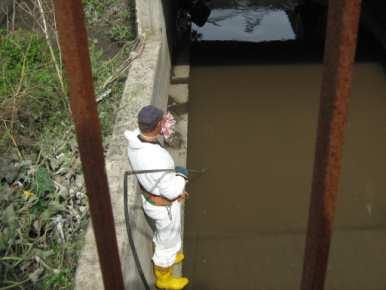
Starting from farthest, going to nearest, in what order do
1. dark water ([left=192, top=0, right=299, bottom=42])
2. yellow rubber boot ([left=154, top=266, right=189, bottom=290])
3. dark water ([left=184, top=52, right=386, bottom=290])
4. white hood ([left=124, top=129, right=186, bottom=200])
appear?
dark water ([left=192, top=0, right=299, bottom=42]), dark water ([left=184, top=52, right=386, bottom=290]), yellow rubber boot ([left=154, top=266, right=189, bottom=290]), white hood ([left=124, top=129, right=186, bottom=200])

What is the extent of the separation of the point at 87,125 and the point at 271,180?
4.61 m

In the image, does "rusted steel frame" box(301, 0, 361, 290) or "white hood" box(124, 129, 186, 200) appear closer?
"rusted steel frame" box(301, 0, 361, 290)

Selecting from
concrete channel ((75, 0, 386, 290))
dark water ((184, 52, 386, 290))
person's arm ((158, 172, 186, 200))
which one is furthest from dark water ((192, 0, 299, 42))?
person's arm ((158, 172, 186, 200))

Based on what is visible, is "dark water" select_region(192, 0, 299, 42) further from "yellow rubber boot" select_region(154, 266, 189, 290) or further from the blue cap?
the blue cap

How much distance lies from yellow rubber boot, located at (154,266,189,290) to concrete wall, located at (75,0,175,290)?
95 millimetres

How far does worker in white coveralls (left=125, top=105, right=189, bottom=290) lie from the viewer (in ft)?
11.6

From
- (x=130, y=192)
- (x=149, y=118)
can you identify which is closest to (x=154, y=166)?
(x=149, y=118)

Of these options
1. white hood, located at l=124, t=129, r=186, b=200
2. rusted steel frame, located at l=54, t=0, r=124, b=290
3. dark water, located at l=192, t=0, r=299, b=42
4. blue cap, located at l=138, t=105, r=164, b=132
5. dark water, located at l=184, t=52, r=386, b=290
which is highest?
rusted steel frame, located at l=54, t=0, r=124, b=290

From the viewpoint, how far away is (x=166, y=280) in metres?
4.19

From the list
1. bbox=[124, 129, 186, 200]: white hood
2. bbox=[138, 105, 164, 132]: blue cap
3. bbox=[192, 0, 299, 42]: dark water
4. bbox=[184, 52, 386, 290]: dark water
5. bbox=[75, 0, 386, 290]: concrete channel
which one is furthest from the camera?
bbox=[192, 0, 299, 42]: dark water

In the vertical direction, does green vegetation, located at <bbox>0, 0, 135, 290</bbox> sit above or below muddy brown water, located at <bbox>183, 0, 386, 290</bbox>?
above

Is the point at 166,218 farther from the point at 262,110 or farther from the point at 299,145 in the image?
the point at 262,110

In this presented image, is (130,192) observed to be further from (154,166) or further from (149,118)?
(149,118)

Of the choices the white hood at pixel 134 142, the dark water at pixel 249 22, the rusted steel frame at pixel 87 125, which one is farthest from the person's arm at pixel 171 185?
the dark water at pixel 249 22
